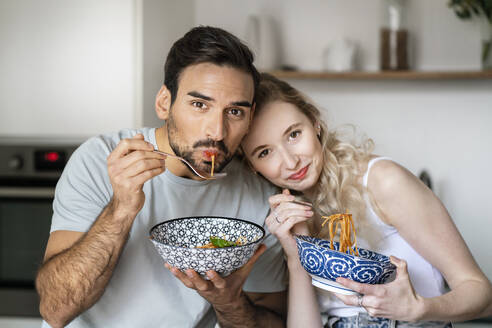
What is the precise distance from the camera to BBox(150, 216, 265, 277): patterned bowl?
1054 mm

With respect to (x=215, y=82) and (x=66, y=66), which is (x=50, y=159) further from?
(x=215, y=82)

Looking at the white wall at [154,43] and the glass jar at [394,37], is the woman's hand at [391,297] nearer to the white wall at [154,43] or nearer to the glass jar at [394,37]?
the white wall at [154,43]

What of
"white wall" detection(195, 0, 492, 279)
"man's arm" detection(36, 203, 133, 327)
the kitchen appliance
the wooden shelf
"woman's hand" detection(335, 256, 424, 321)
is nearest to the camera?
"woman's hand" detection(335, 256, 424, 321)

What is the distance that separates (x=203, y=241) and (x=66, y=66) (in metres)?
1.17

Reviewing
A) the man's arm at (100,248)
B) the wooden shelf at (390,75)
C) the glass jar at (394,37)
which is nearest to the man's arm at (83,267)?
the man's arm at (100,248)

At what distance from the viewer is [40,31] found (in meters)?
2.09

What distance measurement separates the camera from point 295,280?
1.41 meters

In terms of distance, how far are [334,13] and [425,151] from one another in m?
0.91

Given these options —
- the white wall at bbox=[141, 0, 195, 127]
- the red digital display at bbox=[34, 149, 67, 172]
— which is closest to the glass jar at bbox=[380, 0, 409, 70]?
the white wall at bbox=[141, 0, 195, 127]

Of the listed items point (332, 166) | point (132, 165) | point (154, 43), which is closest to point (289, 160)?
point (332, 166)

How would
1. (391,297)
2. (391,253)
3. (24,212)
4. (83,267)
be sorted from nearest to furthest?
(391,297)
(83,267)
(391,253)
(24,212)

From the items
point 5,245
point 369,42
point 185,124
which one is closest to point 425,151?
point 369,42

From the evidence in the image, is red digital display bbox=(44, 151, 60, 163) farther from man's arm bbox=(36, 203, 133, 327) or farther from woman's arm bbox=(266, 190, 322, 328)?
woman's arm bbox=(266, 190, 322, 328)

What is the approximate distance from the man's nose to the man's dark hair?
138 mm
